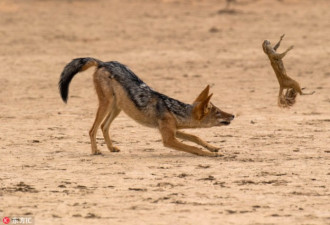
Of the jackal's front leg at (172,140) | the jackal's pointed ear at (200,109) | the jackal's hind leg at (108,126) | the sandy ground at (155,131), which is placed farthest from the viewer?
the jackal's hind leg at (108,126)

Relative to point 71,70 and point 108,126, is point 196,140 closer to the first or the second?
point 108,126

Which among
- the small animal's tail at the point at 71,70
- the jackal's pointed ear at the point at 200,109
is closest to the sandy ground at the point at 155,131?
the jackal's pointed ear at the point at 200,109

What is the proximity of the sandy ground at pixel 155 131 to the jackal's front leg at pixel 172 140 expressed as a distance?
12cm

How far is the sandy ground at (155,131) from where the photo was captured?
8289 millimetres

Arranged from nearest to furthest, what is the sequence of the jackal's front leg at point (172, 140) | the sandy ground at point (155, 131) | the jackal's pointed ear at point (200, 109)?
the sandy ground at point (155, 131), the jackal's front leg at point (172, 140), the jackal's pointed ear at point (200, 109)

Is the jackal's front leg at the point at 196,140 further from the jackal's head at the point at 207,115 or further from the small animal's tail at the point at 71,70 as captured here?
the small animal's tail at the point at 71,70

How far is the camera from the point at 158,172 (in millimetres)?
9672

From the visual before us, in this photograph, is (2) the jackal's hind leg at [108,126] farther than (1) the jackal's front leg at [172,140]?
Yes

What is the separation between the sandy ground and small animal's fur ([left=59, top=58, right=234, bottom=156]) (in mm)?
285

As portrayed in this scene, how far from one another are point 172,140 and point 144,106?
0.55 meters

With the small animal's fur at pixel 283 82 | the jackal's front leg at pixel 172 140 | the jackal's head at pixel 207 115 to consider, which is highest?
the small animal's fur at pixel 283 82

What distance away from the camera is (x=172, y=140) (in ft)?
35.0

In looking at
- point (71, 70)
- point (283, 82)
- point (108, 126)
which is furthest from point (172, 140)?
point (283, 82)

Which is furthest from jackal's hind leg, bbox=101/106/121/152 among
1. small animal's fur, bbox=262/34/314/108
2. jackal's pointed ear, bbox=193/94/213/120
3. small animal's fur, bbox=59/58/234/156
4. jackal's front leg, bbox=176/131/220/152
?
small animal's fur, bbox=262/34/314/108
